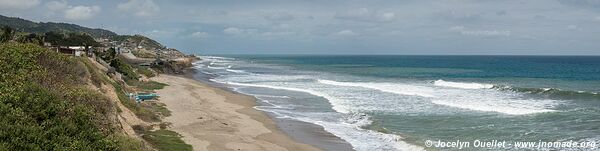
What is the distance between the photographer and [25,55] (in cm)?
1497

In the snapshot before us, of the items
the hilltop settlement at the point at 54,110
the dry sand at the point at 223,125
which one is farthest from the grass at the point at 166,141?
the dry sand at the point at 223,125

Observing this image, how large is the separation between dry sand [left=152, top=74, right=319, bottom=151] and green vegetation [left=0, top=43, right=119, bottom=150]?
514cm

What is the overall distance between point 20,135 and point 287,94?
3074cm

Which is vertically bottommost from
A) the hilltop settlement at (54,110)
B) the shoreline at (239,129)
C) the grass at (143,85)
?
the shoreline at (239,129)

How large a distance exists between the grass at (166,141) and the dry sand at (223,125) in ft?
1.34

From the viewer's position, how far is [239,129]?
76.3 ft

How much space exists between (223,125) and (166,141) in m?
5.75

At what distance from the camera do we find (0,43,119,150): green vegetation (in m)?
10.5

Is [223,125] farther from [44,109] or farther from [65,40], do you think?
[65,40]

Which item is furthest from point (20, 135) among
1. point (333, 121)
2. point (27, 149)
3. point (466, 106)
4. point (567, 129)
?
point (466, 106)

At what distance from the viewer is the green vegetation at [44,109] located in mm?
10484

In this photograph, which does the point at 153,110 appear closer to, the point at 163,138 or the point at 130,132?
the point at 163,138

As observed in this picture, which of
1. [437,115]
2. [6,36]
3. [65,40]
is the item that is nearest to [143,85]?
[65,40]

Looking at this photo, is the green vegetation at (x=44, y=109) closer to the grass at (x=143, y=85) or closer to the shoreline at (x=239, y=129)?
the shoreline at (x=239, y=129)
